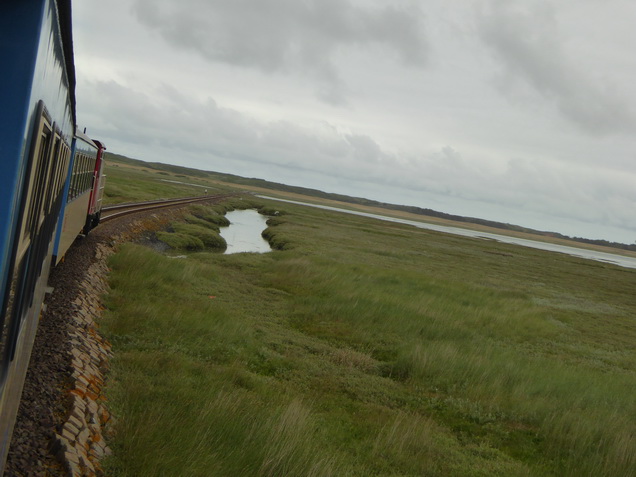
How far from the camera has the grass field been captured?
6180 mm

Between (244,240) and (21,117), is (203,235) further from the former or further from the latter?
(21,117)

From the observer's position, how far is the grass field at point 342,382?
243 inches

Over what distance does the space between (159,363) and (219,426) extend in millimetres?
2369

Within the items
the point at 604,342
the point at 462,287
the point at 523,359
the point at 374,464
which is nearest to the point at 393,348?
the point at 523,359

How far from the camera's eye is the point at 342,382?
400 inches

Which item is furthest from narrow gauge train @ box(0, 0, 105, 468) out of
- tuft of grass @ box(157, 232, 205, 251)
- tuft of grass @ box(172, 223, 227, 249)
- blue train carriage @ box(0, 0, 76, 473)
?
tuft of grass @ box(172, 223, 227, 249)

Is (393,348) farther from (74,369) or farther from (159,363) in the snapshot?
(74,369)

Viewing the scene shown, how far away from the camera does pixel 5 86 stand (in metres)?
2.31

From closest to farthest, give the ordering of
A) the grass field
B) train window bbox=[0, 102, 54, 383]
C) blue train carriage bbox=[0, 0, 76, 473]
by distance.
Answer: blue train carriage bbox=[0, 0, 76, 473], train window bbox=[0, 102, 54, 383], the grass field

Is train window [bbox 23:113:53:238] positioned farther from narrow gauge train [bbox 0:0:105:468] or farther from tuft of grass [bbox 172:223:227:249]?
tuft of grass [bbox 172:223:227:249]

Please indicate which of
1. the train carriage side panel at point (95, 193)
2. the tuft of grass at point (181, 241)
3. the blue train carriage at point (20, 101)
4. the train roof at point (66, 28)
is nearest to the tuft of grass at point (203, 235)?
the tuft of grass at point (181, 241)

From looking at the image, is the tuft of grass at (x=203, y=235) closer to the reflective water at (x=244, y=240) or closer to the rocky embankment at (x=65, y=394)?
the reflective water at (x=244, y=240)

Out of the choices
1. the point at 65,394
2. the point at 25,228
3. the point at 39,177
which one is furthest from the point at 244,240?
the point at 25,228

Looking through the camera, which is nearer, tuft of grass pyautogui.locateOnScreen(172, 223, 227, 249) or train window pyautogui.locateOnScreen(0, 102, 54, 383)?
train window pyautogui.locateOnScreen(0, 102, 54, 383)
